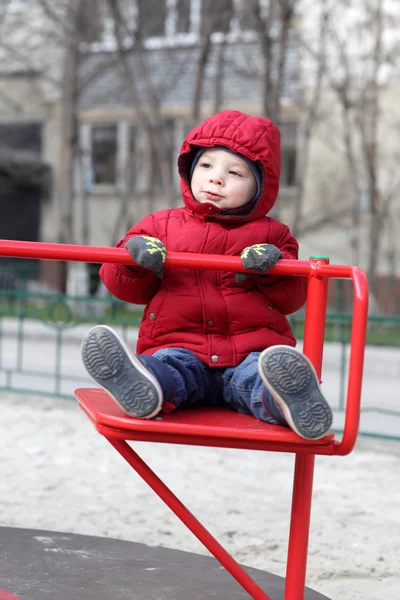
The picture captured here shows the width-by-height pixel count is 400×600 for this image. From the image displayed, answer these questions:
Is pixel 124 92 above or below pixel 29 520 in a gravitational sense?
above

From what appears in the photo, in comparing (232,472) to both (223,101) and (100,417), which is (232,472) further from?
(223,101)

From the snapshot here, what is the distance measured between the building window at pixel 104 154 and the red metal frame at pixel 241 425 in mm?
15663

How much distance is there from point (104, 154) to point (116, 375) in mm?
16137

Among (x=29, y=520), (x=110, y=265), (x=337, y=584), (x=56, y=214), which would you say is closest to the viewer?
(x=110, y=265)

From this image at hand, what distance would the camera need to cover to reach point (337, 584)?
3.41 metres

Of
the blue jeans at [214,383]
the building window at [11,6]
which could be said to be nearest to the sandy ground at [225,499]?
the blue jeans at [214,383]

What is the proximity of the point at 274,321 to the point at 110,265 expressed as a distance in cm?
45

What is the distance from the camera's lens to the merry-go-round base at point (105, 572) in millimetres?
2789

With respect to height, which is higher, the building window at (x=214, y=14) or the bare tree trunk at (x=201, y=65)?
the building window at (x=214, y=14)

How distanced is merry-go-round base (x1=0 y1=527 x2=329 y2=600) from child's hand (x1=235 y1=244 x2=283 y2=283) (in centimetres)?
103

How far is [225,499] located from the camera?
4.61 metres

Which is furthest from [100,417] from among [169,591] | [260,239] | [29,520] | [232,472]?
[232,472]

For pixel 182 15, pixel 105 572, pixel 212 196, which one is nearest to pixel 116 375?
pixel 212 196

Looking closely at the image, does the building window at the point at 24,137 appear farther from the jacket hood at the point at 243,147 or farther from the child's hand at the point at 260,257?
the child's hand at the point at 260,257
